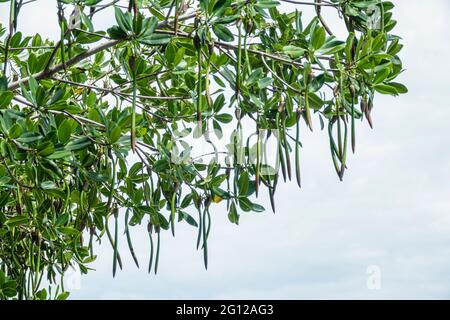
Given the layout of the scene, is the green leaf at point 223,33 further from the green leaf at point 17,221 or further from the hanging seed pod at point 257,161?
the green leaf at point 17,221

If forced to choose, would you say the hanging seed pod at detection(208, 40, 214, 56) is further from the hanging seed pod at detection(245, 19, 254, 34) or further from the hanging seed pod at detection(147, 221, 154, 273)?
the hanging seed pod at detection(147, 221, 154, 273)

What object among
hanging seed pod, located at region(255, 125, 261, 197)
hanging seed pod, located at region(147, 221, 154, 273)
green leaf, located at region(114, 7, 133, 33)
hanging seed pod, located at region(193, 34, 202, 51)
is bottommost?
hanging seed pod, located at region(147, 221, 154, 273)

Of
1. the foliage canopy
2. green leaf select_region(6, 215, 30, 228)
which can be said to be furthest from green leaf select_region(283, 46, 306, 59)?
green leaf select_region(6, 215, 30, 228)

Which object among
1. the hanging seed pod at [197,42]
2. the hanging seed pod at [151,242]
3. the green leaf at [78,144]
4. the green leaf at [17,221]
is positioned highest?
the hanging seed pod at [197,42]

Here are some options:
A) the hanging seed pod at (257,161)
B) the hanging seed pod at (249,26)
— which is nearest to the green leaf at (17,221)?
the hanging seed pod at (257,161)

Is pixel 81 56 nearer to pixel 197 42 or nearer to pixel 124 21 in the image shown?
pixel 124 21

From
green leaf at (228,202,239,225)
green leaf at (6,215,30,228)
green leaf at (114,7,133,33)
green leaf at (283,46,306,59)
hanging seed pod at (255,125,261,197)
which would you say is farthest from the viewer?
green leaf at (6,215,30,228)
